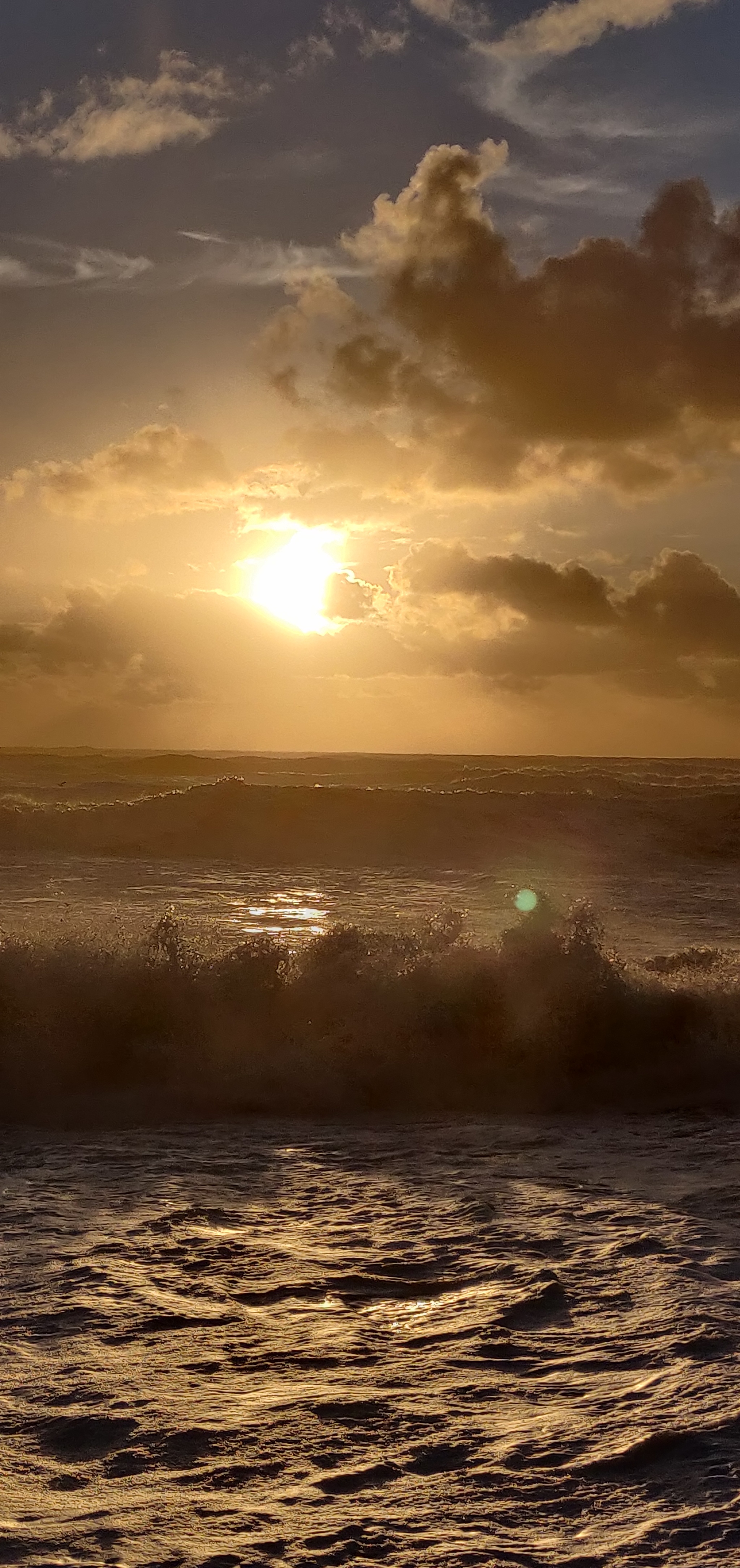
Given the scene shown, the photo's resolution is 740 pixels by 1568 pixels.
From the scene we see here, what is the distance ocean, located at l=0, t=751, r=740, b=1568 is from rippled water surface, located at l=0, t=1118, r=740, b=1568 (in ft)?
0.04

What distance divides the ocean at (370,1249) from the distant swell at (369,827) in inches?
549

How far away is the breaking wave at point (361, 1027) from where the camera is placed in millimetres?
7719

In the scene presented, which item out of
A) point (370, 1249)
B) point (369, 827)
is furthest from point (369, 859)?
point (370, 1249)

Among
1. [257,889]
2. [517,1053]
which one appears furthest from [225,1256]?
[257,889]

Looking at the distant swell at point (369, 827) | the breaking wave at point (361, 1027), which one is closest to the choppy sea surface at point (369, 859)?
the distant swell at point (369, 827)

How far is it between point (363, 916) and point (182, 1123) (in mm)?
10639

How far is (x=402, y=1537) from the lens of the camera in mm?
2881

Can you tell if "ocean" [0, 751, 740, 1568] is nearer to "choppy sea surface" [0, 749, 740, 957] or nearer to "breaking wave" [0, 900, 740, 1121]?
"breaking wave" [0, 900, 740, 1121]

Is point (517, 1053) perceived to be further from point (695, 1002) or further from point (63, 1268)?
point (63, 1268)

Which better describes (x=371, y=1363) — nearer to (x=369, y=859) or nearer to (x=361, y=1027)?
(x=361, y=1027)

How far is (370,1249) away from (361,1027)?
3.75 metres

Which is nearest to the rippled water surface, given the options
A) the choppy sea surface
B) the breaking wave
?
the breaking wave

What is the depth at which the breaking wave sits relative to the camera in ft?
25.3

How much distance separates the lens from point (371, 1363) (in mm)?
3807
